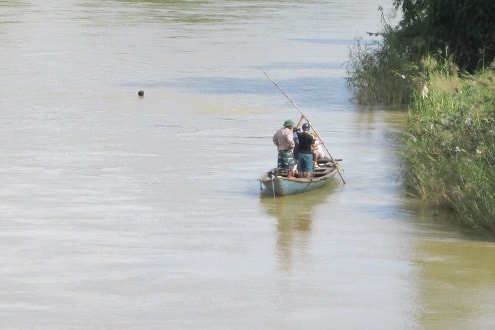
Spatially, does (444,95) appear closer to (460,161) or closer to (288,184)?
(288,184)

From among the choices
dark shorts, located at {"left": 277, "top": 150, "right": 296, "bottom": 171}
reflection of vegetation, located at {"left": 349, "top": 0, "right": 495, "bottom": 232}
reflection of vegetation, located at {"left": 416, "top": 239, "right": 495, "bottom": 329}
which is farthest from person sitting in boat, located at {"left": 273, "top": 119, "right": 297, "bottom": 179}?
reflection of vegetation, located at {"left": 416, "top": 239, "right": 495, "bottom": 329}

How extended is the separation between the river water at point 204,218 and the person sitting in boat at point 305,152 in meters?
0.42

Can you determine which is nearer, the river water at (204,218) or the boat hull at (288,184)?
the river water at (204,218)

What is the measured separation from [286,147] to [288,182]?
558 millimetres

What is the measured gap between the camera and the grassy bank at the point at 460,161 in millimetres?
18714

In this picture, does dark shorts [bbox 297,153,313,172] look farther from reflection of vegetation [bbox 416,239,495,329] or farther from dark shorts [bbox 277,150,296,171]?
reflection of vegetation [bbox 416,239,495,329]

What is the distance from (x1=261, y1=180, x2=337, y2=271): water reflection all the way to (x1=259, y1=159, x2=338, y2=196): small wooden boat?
12cm

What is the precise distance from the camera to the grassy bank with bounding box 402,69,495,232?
1871 centimetres

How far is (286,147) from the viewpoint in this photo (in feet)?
70.2

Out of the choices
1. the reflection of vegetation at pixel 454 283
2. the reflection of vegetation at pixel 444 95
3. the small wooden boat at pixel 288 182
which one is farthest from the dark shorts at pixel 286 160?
the reflection of vegetation at pixel 454 283

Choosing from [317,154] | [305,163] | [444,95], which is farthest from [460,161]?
[444,95]

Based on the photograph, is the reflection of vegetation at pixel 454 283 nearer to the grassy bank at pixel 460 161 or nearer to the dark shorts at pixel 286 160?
the grassy bank at pixel 460 161

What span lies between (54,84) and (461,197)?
1965 cm

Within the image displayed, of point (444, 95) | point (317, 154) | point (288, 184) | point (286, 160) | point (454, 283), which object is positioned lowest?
point (454, 283)
